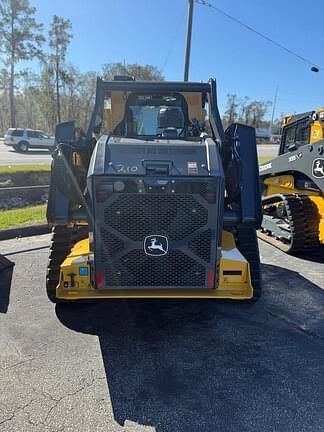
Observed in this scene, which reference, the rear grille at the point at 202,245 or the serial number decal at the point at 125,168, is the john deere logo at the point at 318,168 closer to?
the rear grille at the point at 202,245

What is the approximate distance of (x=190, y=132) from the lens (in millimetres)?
4562

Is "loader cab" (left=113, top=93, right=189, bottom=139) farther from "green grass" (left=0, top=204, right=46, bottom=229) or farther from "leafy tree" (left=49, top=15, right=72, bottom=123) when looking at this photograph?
"leafy tree" (left=49, top=15, right=72, bottom=123)

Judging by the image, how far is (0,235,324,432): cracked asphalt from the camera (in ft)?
8.60

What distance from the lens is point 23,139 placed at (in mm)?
28797

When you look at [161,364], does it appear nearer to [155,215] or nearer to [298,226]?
[155,215]

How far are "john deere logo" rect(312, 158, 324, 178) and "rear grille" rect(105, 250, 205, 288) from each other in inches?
137

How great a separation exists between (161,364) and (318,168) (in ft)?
13.8

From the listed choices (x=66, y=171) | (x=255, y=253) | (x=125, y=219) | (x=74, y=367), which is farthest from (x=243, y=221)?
(x=74, y=367)

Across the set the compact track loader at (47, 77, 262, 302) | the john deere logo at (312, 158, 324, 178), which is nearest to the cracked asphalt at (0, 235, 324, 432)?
the compact track loader at (47, 77, 262, 302)

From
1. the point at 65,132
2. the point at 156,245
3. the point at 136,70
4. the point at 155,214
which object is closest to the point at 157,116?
the point at 65,132

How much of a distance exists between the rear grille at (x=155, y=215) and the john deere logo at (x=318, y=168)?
3.46 m

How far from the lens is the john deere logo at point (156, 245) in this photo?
3.28m

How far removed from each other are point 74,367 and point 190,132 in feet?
9.54

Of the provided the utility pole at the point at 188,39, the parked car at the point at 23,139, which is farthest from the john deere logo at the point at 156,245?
the parked car at the point at 23,139
